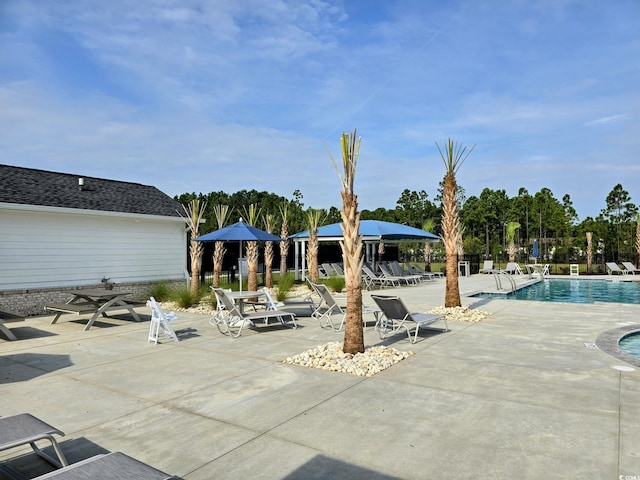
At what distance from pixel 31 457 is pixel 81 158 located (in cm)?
2463

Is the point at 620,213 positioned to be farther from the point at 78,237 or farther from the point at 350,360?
the point at 78,237

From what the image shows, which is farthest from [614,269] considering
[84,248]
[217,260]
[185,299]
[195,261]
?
[84,248]

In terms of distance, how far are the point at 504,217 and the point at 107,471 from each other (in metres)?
47.8

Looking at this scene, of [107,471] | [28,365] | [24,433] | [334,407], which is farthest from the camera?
[28,365]

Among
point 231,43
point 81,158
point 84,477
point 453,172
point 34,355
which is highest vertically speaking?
point 231,43

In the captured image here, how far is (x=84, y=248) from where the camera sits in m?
12.9

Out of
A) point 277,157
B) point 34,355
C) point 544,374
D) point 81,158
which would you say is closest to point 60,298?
point 34,355

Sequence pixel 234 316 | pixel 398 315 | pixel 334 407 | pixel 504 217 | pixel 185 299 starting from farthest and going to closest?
pixel 504 217, pixel 185 299, pixel 234 316, pixel 398 315, pixel 334 407

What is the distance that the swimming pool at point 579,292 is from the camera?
15.8 metres

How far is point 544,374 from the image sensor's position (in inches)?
218

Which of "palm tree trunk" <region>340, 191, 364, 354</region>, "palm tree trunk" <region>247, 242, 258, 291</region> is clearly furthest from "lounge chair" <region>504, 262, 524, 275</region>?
"palm tree trunk" <region>340, 191, 364, 354</region>

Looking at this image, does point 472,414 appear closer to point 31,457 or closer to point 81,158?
point 31,457

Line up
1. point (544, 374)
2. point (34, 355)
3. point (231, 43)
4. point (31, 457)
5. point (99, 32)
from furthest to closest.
Answer: point (231, 43) → point (99, 32) → point (34, 355) → point (544, 374) → point (31, 457)

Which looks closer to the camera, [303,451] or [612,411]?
[303,451]
